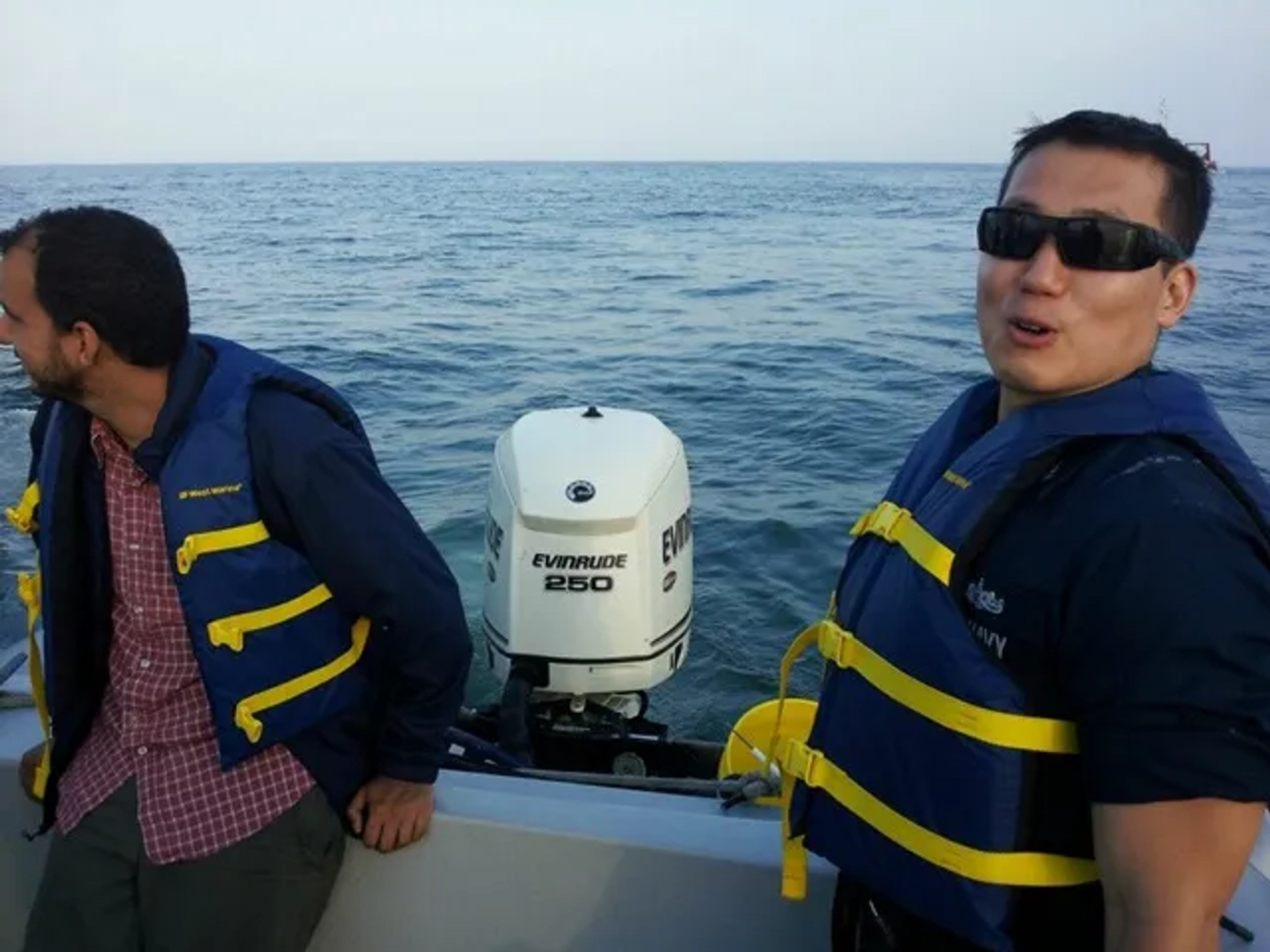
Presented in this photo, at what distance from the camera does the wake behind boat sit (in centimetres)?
218

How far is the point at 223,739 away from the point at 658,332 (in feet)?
44.6

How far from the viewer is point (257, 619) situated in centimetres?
204

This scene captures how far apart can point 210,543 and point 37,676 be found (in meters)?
0.64

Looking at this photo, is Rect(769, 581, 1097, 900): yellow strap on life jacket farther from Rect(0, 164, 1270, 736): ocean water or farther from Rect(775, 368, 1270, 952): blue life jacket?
Rect(0, 164, 1270, 736): ocean water

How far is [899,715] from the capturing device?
1562mm

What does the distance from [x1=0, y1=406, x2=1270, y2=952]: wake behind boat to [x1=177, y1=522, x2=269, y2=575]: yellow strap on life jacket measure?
28.1 inches

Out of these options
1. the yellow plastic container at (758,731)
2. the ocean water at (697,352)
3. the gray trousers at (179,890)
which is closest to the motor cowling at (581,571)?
the yellow plastic container at (758,731)

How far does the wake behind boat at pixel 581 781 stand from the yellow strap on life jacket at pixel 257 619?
549 mm

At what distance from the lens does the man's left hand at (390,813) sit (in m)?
2.19

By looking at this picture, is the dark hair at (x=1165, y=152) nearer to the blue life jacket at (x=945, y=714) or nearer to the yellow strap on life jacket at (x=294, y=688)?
the blue life jacket at (x=945, y=714)

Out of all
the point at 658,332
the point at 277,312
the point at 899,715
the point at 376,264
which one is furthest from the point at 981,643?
the point at 376,264

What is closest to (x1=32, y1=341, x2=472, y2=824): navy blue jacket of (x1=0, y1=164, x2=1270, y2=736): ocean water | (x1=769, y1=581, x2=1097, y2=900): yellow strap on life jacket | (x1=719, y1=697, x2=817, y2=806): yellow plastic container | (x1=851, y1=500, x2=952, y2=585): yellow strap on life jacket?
(x1=769, y1=581, x2=1097, y2=900): yellow strap on life jacket

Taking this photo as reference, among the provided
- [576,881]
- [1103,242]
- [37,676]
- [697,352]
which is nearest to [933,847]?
[1103,242]

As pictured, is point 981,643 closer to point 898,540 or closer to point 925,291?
point 898,540
